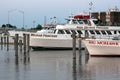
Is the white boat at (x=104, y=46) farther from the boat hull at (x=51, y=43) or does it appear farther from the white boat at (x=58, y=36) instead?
the boat hull at (x=51, y=43)

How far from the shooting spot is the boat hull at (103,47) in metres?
46.8

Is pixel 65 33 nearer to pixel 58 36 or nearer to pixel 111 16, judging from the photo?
pixel 58 36

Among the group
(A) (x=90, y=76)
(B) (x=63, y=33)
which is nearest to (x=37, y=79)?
(A) (x=90, y=76)

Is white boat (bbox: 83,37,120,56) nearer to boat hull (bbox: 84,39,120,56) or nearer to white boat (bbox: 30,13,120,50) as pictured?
boat hull (bbox: 84,39,120,56)

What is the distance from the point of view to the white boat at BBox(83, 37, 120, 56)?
4675 centimetres

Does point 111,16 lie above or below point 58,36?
above

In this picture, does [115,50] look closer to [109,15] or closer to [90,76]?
[90,76]

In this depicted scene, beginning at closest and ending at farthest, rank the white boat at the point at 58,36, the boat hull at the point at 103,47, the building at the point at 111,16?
1. the boat hull at the point at 103,47
2. the white boat at the point at 58,36
3. the building at the point at 111,16

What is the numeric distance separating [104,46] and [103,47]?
0.15 metres

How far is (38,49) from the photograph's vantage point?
65.1m


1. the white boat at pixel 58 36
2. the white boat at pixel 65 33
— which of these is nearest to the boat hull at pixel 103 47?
the white boat at pixel 65 33

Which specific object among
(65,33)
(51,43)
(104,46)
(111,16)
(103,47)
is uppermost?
(111,16)

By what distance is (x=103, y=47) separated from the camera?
4706 centimetres

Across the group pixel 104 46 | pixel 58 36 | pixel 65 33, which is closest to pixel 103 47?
pixel 104 46
